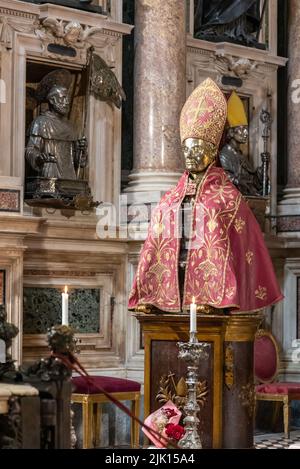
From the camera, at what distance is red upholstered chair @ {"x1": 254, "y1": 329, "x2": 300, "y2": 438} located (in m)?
11.4

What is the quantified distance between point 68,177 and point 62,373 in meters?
5.14

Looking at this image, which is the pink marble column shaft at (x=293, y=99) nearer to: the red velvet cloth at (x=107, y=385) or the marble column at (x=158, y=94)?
the marble column at (x=158, y=94)

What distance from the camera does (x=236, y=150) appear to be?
41.2 feet

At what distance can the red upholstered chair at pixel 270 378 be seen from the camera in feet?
37.4

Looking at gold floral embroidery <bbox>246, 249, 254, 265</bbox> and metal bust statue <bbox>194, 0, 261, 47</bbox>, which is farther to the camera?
metal bust statue <bbox>194, 0, 261, 47</bbox>

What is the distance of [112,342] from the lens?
11.4m

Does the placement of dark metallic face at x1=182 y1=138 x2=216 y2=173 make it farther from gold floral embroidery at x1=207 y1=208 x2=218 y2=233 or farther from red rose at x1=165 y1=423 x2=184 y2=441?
red rose at x1=165 y1=423 x2=184 y2=441

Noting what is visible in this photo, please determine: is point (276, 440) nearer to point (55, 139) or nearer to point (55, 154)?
point (55, 154)

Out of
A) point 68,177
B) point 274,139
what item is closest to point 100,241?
point 68,177

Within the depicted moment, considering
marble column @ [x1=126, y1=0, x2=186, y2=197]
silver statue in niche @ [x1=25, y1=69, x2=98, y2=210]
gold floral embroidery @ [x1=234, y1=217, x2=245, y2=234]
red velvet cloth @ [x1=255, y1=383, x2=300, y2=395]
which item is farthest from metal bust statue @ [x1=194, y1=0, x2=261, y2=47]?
gold floral embroidery @ [x1=234, y1=217, x2=245, y2=234]

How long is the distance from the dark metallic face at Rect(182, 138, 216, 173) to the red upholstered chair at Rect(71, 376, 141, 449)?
1.87 metres

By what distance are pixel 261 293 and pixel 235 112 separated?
370 cm

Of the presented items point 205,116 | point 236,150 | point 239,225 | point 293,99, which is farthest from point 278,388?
point 293,99

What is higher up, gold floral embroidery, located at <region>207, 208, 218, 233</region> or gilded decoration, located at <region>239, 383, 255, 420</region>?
gold floral embroidery, located at <region>207, 208, 218, 233</region>
